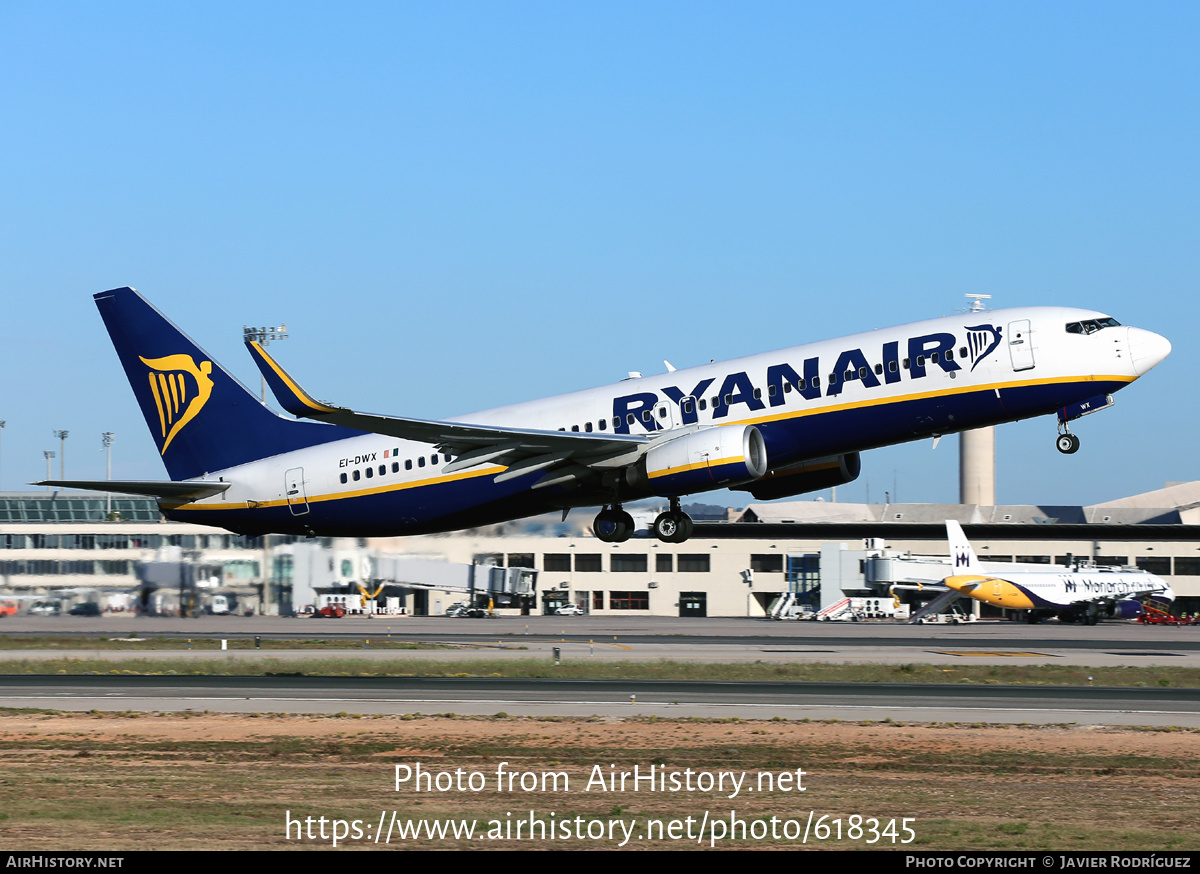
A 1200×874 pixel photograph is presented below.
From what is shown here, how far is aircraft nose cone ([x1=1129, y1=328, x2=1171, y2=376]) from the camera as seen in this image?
32.7 m

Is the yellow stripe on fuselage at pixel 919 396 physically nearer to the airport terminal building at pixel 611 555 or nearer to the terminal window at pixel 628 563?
the airport terminal building at pixel 611 555

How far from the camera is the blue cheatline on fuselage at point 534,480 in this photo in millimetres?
33562

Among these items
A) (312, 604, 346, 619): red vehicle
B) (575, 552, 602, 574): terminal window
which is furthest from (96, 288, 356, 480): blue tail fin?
(575, 552, 602, 574): terminal window

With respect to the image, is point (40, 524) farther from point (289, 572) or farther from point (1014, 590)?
point (1014, 590)

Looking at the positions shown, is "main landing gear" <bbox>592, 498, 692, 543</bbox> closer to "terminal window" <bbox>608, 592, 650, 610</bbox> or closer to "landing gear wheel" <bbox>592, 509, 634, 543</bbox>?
"landing gear wheel" <bbox>592, 509, 634, 543</bbox>

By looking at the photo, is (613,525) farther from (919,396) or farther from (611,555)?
(611,555)

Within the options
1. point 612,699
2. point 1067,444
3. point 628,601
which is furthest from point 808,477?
point 628,601

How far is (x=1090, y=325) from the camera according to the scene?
109 feet

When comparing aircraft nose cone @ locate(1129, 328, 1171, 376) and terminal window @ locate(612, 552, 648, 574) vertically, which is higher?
aircraft nose cone @ locate(1129, 328, 1171, 376)

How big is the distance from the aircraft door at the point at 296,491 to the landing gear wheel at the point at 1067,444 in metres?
23.0

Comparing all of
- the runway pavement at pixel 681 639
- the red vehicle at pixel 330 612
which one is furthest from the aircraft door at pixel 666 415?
the red vehicle at pixel 330 612

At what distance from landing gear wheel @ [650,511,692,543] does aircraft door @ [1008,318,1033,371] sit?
1046 centimetres
